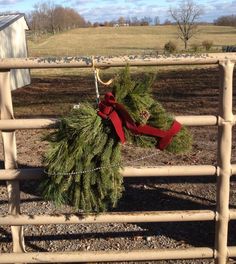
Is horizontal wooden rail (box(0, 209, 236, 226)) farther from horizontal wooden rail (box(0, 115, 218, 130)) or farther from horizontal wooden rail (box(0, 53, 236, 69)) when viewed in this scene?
horizontal wooden rail (box(0, 53, 236, 69))

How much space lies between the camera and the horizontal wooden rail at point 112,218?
10.8 feet

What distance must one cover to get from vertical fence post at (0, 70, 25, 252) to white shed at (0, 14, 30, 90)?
14.4 meters

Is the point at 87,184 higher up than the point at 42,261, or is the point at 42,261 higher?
the point at 87,184

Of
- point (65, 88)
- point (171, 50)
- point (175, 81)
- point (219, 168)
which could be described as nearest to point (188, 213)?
point (219, 168)

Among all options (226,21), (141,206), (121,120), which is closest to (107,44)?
(141,206)

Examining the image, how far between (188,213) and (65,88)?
13.7 metres

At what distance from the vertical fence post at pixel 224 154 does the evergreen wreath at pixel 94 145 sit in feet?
1.11

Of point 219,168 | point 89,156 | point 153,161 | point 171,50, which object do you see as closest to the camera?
point 89,156

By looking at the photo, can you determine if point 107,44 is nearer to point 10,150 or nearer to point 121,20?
point 10,150

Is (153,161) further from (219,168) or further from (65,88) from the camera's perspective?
(65,88)

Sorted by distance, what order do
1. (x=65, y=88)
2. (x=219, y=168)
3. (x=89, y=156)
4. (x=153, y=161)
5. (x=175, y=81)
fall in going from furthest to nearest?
(x=175, y=81) < (x=65, y=88) < (x=153, y=161) < (x=219, y=168) < (x=89, y=156)

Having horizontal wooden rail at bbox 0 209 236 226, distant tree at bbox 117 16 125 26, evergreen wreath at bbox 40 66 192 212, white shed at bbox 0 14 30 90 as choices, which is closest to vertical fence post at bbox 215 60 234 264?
horizontal wooden rail at bbox 0 209 236 226

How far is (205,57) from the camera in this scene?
10.1 feet

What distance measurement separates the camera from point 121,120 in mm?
3033
